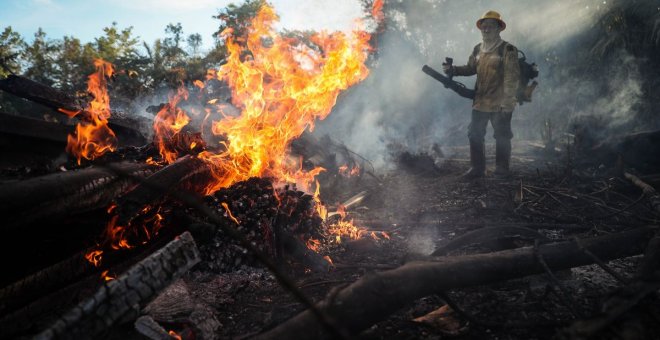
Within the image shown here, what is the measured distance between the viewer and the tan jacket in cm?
652

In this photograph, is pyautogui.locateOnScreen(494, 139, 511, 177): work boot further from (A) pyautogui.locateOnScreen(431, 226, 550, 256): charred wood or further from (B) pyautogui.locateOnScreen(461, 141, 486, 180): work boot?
(A) pyautogui.locateOnScreen(431, 226, 550, 256): charred wood

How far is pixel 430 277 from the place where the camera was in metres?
2.38

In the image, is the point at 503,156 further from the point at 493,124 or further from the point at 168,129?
the point at 168,129

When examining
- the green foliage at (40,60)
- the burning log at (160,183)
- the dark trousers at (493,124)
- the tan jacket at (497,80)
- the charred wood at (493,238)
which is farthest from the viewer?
the green foliage at (40,60)

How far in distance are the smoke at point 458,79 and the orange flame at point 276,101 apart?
4.66 m

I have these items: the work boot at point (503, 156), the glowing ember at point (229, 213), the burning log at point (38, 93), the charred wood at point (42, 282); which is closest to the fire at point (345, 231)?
the glowing ember at point (229, 213)

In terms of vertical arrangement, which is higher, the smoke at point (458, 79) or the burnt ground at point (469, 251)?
the smoke at point (458, 79)

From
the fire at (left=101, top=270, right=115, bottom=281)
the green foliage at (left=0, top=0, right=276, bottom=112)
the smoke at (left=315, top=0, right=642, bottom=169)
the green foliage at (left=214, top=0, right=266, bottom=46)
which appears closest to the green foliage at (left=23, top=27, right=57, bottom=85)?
the green foliage at (left=0, top=0, right=276, bottom=112)

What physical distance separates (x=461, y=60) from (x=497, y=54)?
12.2m

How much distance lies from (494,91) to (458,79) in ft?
38.0

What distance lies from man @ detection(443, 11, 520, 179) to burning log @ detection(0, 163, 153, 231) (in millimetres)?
6415

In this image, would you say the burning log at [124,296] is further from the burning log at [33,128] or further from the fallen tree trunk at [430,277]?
the burning log at [33,128]

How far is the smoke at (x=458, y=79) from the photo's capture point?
427 inches

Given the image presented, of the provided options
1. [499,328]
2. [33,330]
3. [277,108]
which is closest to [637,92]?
[277,108]
